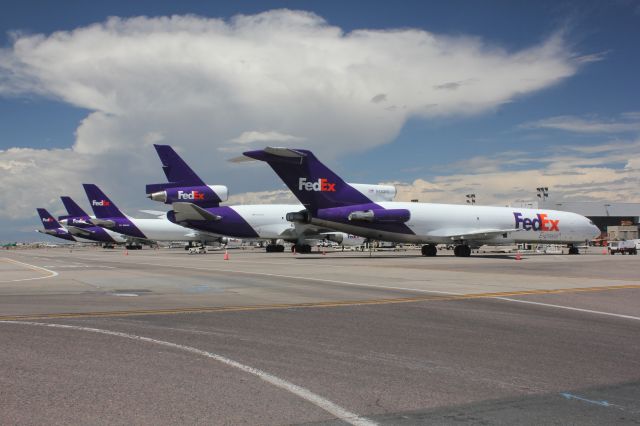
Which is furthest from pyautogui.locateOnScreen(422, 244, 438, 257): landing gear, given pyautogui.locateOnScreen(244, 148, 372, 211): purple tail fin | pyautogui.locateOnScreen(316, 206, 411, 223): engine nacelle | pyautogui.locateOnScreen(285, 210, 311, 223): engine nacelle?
pyautogui.locateOnScreen(285, 210, 311, 223): engine nacelle

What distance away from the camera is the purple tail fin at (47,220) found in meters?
115

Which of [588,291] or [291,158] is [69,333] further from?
[291,158]

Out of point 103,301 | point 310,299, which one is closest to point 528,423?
point 310,299

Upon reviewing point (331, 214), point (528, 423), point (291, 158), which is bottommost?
point (528, 423)

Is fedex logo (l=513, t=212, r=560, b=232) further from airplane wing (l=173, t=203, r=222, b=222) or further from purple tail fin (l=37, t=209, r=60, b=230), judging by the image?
purple tail fin (l=37, t=209, r=60, b=230)

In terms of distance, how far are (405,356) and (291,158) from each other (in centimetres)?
3416

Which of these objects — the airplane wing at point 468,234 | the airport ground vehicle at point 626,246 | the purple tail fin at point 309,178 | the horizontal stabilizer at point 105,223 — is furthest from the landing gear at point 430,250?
the horizontal stabilizer at point 105,223

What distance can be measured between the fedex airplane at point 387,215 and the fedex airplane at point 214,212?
32.3 ft

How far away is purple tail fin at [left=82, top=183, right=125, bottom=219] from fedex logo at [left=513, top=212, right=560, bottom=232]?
5437cm

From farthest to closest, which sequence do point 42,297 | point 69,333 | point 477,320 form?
1. point 42,297
2. point 477,320
3. point 69,333

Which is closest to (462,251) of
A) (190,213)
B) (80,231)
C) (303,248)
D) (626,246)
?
(303,248)

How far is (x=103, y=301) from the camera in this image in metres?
13.6

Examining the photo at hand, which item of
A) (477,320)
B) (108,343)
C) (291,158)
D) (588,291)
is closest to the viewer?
(108,343)

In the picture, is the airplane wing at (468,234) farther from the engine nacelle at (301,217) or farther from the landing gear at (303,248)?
the landing gear at (303,248)
